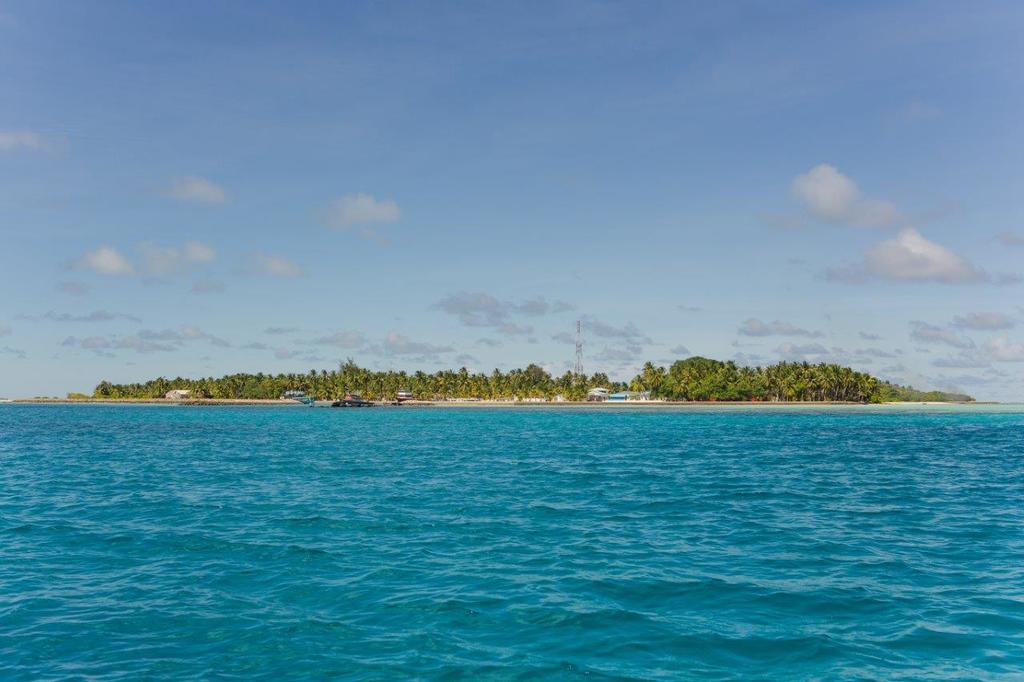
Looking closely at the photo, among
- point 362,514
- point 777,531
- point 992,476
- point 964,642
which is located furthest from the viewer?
point 992,476

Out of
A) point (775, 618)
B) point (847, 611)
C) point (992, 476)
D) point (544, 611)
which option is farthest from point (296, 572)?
point (992, 476)

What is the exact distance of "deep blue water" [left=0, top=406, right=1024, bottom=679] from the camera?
48.5 feet

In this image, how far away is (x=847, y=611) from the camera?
17.8 meters

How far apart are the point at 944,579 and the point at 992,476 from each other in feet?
112

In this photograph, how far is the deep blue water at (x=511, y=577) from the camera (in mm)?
14773

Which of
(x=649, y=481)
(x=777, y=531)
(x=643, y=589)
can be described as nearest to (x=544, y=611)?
(x=643, y=589)

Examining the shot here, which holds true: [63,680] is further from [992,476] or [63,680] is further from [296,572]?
[992,476]

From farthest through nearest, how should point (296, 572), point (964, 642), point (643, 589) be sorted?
1. point (296, 572)
2. point (643, 589)
3. point (964, 642)

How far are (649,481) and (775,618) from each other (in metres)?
27.9

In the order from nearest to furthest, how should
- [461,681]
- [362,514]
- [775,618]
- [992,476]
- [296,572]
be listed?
[461,681] < [775,618] < [296,572] < [362,514] < [992,476]

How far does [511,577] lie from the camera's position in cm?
2091

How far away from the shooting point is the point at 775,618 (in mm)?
17109

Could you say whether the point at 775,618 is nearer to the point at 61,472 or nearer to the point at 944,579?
the point at 944,579

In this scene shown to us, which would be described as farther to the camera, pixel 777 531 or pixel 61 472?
pixel 61 472
